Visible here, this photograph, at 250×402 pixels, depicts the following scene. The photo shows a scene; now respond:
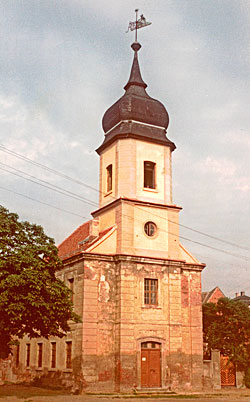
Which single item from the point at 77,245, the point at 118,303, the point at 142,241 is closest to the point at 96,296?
the point at 118,303

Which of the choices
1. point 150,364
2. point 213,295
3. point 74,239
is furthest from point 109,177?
point 213,295

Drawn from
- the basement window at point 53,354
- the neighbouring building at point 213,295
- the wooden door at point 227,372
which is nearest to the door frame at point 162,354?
the wooden door at point 227,372

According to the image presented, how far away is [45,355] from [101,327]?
6.78 meters

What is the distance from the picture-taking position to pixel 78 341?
2905 cm

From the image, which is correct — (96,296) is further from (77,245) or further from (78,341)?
(77,245)

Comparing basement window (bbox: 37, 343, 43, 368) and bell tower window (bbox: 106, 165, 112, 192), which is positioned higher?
bell tower window (bbox: 106, 165, 112, 192)

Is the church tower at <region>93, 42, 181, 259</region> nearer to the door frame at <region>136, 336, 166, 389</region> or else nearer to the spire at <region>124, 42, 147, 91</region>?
the spire at <region>124, 42, 147, 91</region>

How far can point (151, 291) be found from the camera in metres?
30.9

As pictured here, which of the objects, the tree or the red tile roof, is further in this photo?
the red tile roof

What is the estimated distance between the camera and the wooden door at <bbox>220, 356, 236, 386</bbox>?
111 ft

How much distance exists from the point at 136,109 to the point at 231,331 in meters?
16.7

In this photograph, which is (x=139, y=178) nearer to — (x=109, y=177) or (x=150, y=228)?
(x=109, y=177)

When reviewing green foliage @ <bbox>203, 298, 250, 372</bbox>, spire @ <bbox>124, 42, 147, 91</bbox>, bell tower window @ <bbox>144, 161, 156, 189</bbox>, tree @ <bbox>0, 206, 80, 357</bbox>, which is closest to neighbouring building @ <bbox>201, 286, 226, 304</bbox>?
green foliage @ <bbox>203, 298, 250, 372</bbox>

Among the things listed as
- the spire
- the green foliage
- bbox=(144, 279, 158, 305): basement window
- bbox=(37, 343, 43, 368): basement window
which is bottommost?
bbox=(37, 343, 43, 368): basement window
